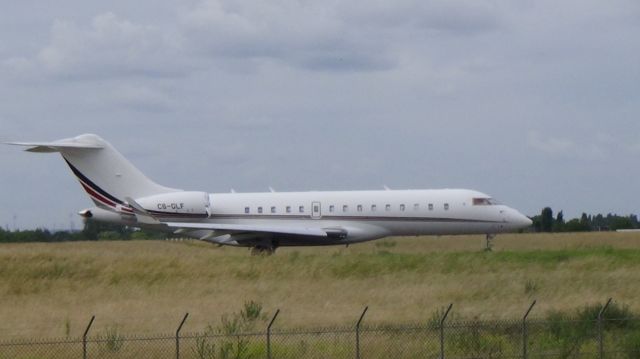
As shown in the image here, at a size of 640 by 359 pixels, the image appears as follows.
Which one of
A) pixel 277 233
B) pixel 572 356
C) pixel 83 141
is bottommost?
pixel 572 356

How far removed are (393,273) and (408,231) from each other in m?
8.58

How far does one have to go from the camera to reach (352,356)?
20.4 m

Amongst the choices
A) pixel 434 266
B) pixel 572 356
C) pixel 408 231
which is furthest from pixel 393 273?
pixel 572 356

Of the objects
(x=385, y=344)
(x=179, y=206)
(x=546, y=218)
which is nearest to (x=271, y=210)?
(x=179, y=206)

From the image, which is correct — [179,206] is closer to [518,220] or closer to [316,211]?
[316,211]

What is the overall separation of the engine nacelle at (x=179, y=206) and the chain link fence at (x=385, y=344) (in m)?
22.9

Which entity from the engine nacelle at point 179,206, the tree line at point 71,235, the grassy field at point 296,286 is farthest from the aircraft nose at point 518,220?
the tree line at point 71,235

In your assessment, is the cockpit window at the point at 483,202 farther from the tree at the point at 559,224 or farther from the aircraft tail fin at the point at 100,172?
the tree at the point at 559,224

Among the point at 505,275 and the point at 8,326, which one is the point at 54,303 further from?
the point at 505,275

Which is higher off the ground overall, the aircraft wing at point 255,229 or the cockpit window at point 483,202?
the cockpit window at point 483,202

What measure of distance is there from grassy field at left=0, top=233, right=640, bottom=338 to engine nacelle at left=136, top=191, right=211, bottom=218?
13.0ft

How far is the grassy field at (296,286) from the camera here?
89.2 ft

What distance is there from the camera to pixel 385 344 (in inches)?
837

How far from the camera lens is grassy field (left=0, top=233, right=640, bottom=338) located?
89.2 feet
